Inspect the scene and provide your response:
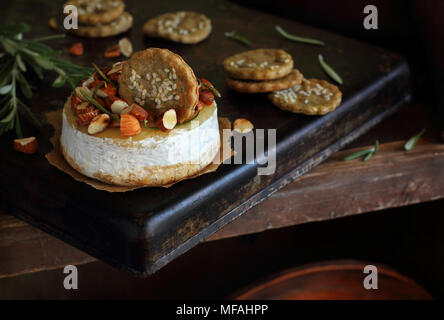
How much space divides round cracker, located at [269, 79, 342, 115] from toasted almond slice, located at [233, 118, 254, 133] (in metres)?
0.14

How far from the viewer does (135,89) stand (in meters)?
1.45

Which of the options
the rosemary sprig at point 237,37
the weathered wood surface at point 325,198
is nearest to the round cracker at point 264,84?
the weathered wood surface at point 325,198

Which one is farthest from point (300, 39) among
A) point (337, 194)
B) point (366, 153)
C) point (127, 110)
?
point (127, 110)

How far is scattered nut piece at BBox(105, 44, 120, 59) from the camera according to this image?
6.88ft

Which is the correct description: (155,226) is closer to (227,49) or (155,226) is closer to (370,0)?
(227,49)

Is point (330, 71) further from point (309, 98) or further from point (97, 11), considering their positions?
point (97, 11)

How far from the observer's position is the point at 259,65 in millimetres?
1873

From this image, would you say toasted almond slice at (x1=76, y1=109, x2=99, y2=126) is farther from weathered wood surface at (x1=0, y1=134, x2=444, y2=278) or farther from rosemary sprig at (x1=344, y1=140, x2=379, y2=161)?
rosemary sprig at (x1=344, y1=140, x2=379, y2=161)

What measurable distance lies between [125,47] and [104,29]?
143 mm

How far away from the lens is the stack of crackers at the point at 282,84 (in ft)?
5.97

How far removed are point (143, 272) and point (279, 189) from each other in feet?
1.73

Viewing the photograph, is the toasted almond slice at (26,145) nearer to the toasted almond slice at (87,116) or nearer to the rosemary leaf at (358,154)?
the toasted almond slice at (87,116)
